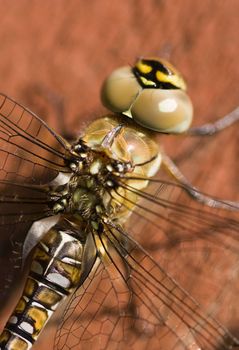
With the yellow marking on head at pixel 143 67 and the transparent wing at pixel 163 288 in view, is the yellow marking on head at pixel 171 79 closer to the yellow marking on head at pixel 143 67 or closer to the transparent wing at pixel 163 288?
the yellow marking on head at pixel 143 67

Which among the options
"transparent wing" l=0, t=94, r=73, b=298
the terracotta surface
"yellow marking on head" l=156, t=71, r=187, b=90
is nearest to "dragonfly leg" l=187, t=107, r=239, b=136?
the terracotta surface

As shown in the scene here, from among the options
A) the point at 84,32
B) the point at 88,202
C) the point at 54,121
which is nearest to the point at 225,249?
the point at 88,202

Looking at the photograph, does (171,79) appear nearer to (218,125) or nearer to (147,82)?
(147,82)

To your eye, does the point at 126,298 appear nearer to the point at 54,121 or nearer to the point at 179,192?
the point at 179,192

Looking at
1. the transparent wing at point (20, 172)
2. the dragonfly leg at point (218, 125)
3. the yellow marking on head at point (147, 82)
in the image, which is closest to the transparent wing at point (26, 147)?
the transparent wing at point (20, 172)

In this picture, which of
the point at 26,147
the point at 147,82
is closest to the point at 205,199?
the point at 147,82

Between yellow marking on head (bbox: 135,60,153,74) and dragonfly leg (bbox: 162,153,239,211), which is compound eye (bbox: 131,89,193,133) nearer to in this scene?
yellow marking on head (bbox: 135,60,153,74)
